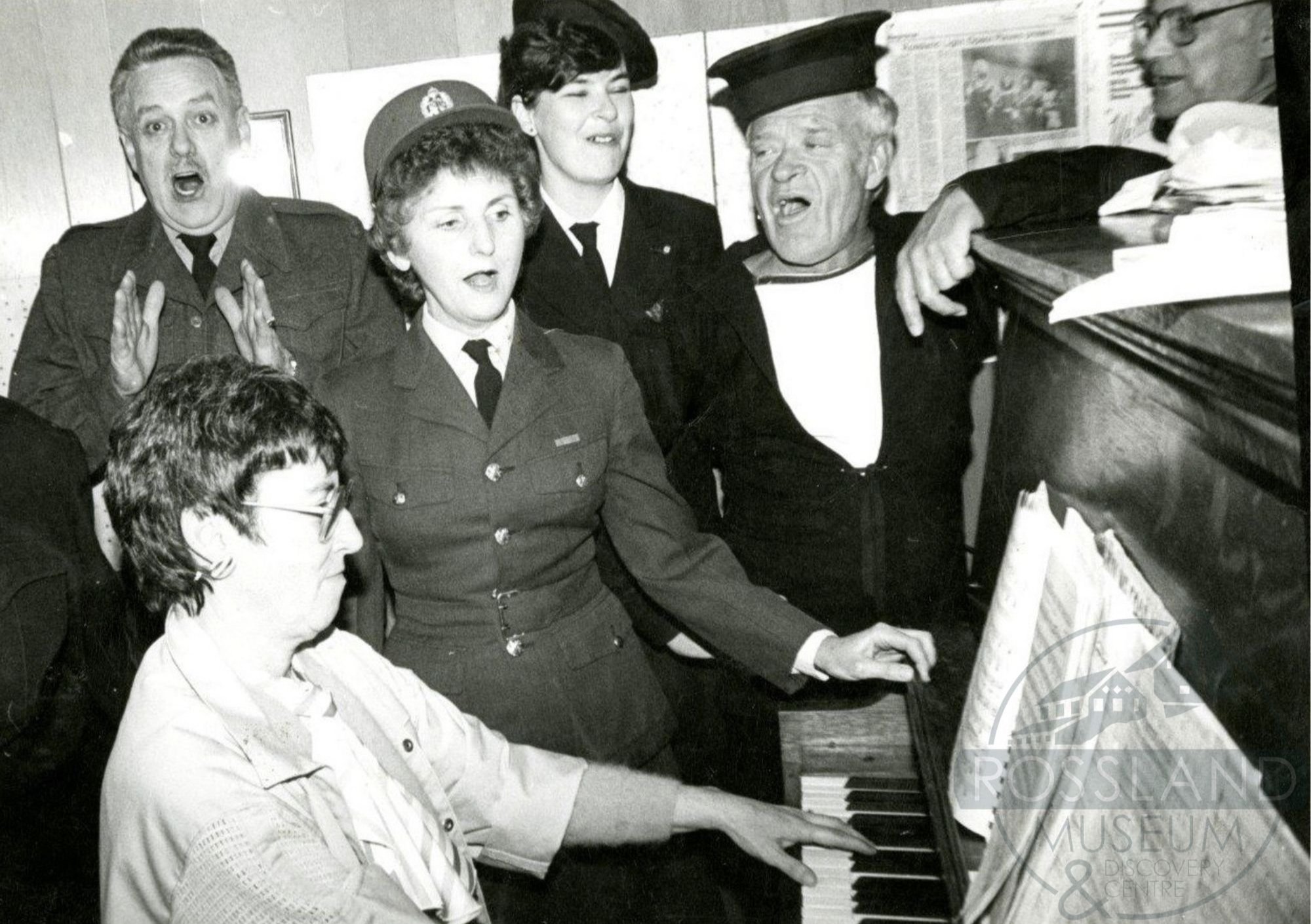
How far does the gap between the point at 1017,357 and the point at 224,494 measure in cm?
130

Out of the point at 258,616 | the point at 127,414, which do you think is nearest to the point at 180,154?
the point at 127,414

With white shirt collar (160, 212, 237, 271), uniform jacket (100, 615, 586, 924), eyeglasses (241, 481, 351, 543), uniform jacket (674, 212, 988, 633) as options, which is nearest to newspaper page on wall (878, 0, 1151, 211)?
uniform jacket (674, 212, 988, 633)

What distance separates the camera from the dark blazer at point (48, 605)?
89.4 inches

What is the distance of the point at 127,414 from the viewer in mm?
1476

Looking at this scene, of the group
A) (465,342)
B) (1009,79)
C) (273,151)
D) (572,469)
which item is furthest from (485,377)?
(1009,79)

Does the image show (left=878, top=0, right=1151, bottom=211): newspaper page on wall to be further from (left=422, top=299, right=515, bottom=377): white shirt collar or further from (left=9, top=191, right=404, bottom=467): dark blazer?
(left=9, top=191, right=404, bottom=467): dark blazer

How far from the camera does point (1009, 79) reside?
9.64 feet

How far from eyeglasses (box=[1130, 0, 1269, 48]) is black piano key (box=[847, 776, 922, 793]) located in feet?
4.53

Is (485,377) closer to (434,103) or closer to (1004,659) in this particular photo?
(434,103)

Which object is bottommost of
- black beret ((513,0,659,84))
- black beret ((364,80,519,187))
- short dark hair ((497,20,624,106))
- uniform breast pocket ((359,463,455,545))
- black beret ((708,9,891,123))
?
uniform breast pocket ((359,463,455,545))

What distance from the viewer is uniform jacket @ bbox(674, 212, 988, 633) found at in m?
2.35

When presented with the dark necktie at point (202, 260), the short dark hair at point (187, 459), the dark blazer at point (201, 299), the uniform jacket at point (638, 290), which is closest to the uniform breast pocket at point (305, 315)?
the dark blazer at point (201, 299)

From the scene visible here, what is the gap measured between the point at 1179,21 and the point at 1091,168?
312 mm

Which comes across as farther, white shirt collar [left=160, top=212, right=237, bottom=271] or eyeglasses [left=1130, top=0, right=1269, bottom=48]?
white shirt collar [left=160, top=212, right=237, bottom=271]
